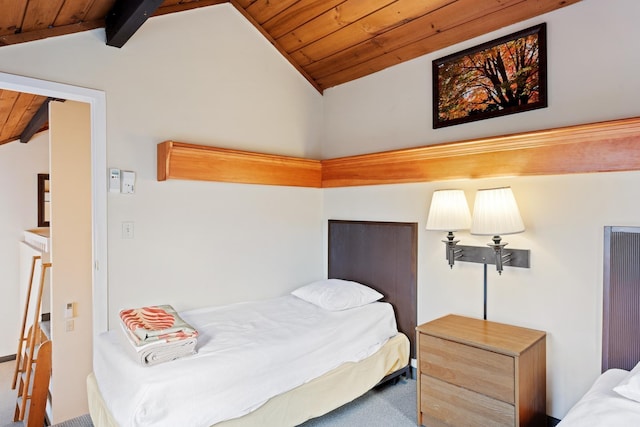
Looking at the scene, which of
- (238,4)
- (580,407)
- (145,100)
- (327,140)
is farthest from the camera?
(327,140)

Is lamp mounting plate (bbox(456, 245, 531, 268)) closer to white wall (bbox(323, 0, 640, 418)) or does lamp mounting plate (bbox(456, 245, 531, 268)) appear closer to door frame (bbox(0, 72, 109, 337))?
white wall (bbox(323, 0, 640, 418))

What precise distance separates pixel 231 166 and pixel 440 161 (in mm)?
1509

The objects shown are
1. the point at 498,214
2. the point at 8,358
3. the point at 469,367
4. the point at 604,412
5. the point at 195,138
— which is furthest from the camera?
the point at 8,358

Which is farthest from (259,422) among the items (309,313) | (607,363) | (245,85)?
(245,85)

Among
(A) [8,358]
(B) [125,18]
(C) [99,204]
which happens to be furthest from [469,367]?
(A) [8,358]

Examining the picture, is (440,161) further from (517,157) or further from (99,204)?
(99,204)

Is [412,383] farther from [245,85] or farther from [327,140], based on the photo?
[245,85]

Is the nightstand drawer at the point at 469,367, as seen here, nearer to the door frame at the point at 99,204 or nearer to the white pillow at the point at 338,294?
the white pillow at the point at 338,294

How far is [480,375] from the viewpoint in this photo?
195 centimetres

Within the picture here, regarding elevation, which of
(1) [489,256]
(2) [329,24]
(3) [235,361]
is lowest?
(3) [235,361]

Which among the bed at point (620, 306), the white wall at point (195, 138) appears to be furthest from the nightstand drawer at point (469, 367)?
the white wall at point (195, 138)

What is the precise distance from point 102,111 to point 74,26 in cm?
49

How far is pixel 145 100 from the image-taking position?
2484mm

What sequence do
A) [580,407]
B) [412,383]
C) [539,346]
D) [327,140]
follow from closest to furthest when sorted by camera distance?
[580,407] < [539,346] < [412,383] < [327,140]
